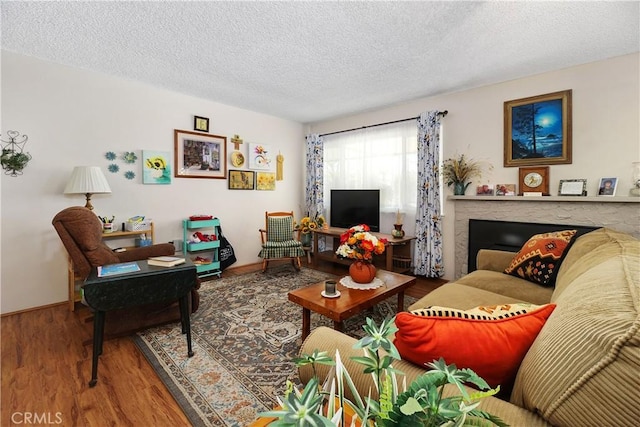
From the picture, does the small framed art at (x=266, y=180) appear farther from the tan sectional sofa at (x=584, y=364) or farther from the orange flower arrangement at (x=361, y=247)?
the tan sectional sofa at (x=584, y=364)

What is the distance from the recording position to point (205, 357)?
204cm

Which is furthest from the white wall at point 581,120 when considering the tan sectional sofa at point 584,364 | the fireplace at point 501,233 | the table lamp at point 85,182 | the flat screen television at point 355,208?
the table lamp at point 85,182

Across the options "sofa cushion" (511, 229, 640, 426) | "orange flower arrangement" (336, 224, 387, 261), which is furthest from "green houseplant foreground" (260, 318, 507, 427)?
"orange flower arrangement" (336, 224, 387, 261)

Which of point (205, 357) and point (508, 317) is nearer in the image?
point (508, 317)

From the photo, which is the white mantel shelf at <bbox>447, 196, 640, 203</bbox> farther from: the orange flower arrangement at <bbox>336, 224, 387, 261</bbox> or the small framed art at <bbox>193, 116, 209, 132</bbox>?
the small framed art at <bbox>193, 116, 209, 132</bbox>

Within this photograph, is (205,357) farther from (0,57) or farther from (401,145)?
(401,145)

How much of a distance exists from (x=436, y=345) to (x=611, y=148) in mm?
3356

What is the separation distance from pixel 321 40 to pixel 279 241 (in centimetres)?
278

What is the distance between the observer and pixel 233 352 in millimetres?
2105

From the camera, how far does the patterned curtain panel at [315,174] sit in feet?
16.9

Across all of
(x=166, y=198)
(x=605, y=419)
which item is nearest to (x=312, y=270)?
(x=166, y=198)

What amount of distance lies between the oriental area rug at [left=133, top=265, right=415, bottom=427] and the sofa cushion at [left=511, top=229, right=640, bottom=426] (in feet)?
4.54

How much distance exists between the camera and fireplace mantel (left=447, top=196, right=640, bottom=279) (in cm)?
265

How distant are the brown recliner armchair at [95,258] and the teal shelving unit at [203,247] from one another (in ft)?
3.73
